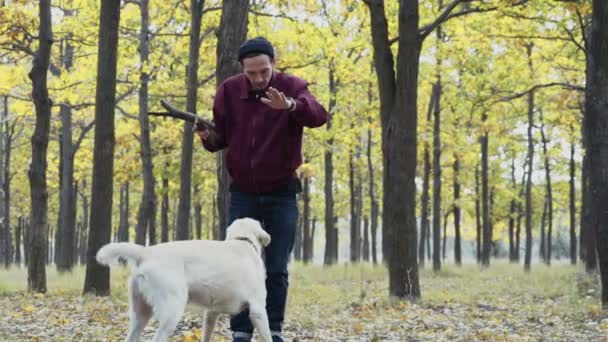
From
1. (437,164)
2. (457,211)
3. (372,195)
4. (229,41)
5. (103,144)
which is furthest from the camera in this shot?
(457,211)

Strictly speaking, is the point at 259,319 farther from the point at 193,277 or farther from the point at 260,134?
the point at 260,134

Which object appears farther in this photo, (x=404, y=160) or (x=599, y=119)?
(x=404, y=160)

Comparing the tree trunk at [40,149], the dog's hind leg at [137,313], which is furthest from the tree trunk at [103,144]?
the dog's hind leg at [137,313]

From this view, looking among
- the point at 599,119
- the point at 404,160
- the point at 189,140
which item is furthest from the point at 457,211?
the point at 599,119

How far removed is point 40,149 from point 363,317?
7188 mm

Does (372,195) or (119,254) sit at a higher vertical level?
(372,195)

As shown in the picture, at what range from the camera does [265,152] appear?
5.41 m

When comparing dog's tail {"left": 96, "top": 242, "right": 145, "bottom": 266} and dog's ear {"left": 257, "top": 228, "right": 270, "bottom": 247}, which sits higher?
dog's ear {"left": 257, "top": 228, "right": 270, "bottom": 247}

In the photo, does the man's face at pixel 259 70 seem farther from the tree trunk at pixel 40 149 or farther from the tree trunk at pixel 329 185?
the tree trunk at pixel 329 185

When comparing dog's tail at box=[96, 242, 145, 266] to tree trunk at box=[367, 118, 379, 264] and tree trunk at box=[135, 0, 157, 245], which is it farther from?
tree trunk at box=[367, 118, 379, 264]

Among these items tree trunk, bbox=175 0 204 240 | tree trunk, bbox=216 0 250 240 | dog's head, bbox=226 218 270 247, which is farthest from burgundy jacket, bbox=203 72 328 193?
tree trunk, bbox=175 0 204 240

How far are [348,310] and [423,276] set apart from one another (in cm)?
1160

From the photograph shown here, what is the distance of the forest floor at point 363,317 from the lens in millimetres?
7688

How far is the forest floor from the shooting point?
25.2 ft
